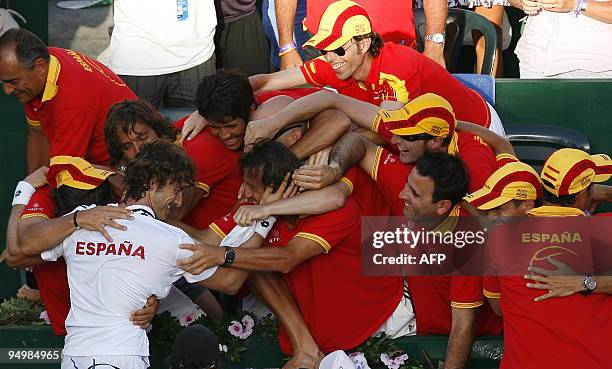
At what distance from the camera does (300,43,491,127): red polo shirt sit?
22.5 feet

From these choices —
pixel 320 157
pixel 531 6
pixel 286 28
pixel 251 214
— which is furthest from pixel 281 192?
pixel 531 6

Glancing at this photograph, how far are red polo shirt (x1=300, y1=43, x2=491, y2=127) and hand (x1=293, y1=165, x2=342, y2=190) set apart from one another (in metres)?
0.95

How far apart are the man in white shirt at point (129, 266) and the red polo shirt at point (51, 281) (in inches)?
18.2

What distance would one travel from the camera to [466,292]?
19.4ft

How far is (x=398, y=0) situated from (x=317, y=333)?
8.83ft

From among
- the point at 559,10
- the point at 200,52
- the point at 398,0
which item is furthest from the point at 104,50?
the point at 559,10

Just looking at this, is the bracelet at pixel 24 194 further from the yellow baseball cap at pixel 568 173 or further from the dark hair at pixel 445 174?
the yellow baseball cap at pixel 568 173

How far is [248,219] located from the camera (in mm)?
5984

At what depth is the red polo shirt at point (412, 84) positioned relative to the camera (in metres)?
6.86

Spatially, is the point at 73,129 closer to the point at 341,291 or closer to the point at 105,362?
the point at 105,362

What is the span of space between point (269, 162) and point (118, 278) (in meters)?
0.95

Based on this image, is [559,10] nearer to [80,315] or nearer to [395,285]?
[395,285]

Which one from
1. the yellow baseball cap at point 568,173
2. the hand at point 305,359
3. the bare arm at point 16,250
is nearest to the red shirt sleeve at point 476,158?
the yellow baseball cap at point 568,173

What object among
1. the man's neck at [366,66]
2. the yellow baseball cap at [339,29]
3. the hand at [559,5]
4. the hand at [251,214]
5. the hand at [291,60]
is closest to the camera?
the hand at [251,214]
